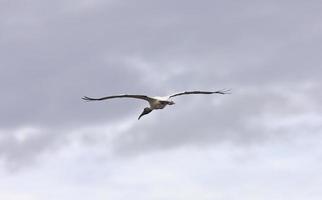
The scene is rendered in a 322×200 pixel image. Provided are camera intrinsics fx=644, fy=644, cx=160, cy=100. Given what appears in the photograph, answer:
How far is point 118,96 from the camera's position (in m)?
77.4

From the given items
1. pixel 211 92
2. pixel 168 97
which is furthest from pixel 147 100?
pixel 211 92

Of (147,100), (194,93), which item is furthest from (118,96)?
(194,93)

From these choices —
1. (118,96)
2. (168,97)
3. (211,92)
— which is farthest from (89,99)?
(211,92)

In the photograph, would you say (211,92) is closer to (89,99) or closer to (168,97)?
(168,97)

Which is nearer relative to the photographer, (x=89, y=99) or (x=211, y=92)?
(x=89, y=99)

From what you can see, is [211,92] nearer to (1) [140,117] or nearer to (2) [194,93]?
(2) [194,93]

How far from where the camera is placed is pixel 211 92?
79.1m

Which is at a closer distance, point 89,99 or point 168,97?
point 89,99

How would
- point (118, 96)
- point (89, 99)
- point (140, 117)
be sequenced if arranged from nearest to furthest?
point (89, 99) → point (118, 96) → point (140, 117)

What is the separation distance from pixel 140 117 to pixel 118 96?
8.34m

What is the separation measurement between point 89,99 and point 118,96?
6114 millimetres

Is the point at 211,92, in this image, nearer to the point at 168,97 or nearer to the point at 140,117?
the point at 168,97

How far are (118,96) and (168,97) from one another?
6.14m

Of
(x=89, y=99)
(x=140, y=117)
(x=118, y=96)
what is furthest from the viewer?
(x=140, y=117)
